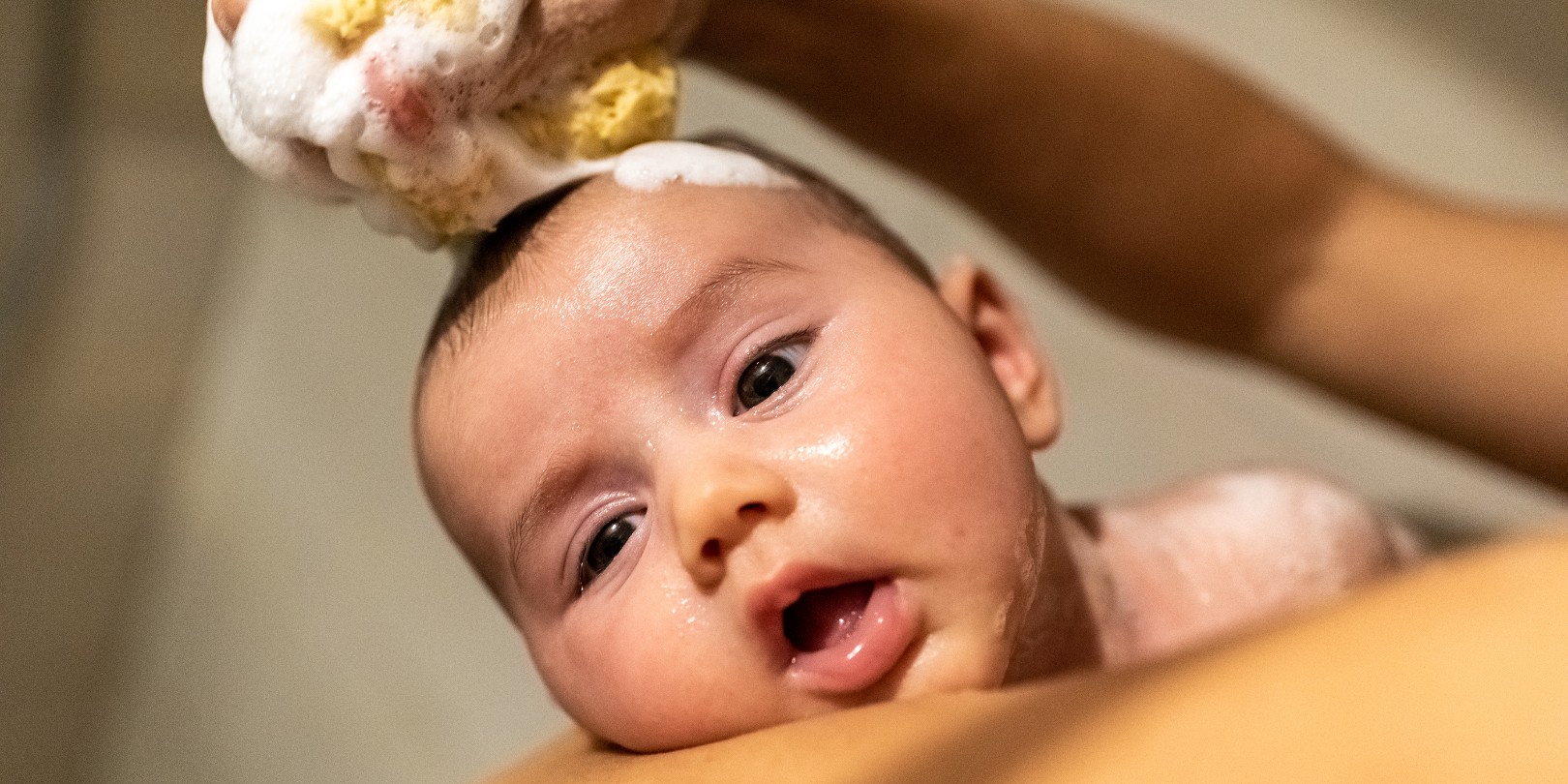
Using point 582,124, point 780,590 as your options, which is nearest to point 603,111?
point 582,124

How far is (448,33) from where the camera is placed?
20.7 inches

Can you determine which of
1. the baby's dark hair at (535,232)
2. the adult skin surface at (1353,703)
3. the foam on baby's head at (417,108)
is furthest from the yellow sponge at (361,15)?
the adult skin surface at (1353,703)

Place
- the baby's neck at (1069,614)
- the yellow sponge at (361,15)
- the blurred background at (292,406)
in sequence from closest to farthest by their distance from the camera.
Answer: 1. the yellow sponge at (361,15)
2. the baby's neck at (1069,614)
3. the blurred background at (292,406)

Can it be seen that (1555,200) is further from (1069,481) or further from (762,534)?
(762,534)

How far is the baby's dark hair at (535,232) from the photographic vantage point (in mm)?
611

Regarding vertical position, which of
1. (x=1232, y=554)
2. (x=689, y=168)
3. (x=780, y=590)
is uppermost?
(x=689, y=168)

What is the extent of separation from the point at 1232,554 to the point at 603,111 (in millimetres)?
513

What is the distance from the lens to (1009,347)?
0.74 meters

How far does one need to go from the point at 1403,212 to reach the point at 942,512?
Result: 1.68 ft

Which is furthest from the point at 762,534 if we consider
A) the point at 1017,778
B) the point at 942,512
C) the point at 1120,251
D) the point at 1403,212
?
the point at 1403,212

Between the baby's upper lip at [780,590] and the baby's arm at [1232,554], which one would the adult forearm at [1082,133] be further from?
the baby's upper lip at [780,590]

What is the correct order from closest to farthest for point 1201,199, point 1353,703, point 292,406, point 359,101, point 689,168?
point 1353,703, point 359,101, point 689,168, point 1201,199, point 292,406

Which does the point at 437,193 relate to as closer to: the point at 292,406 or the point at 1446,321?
the point at 1446,321

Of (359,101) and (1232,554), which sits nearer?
(359,101)
